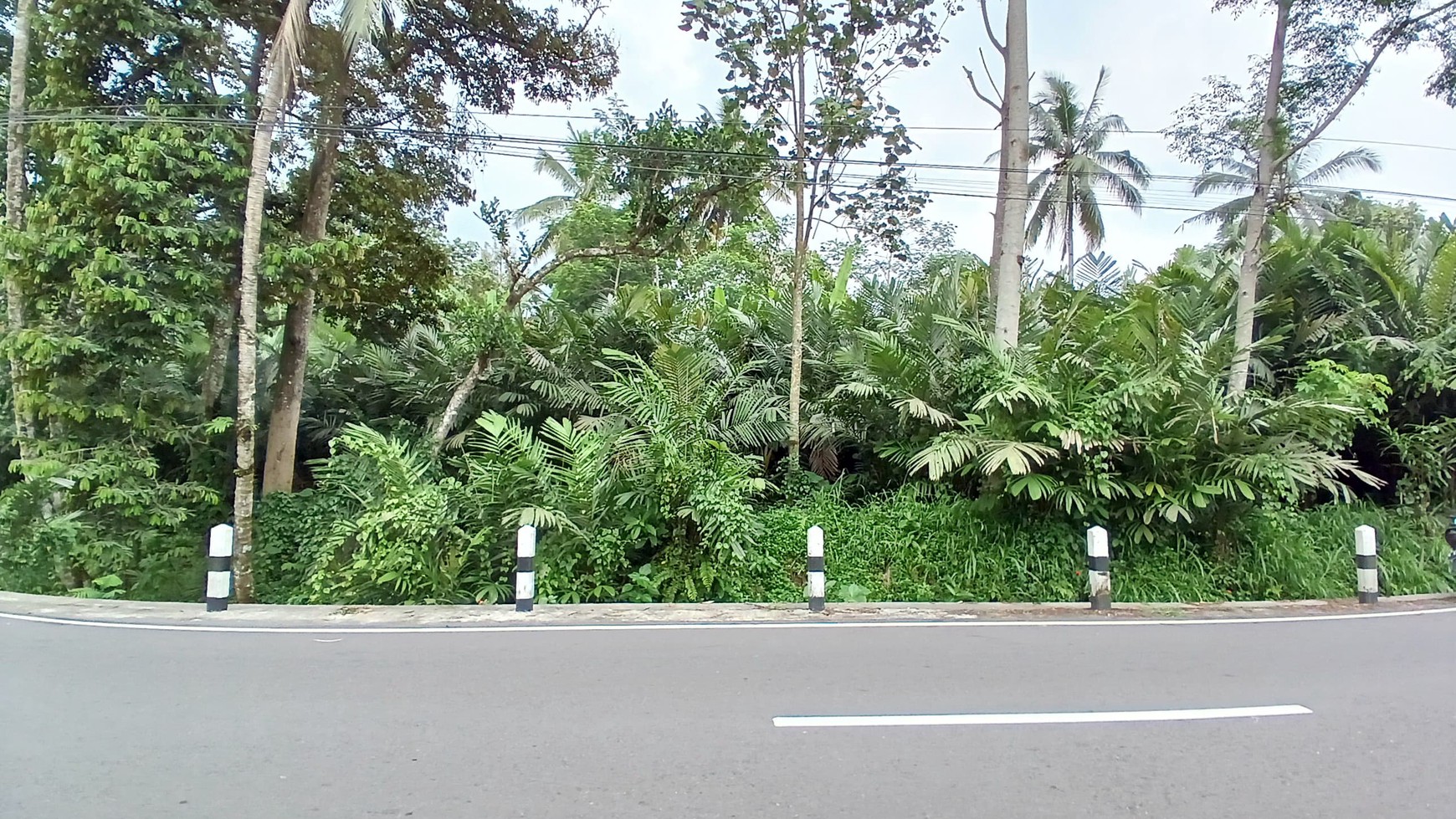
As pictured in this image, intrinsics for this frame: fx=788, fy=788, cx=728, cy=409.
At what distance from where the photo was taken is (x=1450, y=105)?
1083 centimetres

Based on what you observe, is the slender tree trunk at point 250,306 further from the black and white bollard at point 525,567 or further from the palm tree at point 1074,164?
the palm tree at point 1074,164

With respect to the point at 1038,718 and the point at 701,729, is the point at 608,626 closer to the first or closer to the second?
the point at 701,729

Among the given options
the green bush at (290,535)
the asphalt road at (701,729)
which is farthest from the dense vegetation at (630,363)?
the asphalt road at (701,729)

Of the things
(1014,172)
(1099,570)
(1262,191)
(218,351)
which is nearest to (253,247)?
(218,351)

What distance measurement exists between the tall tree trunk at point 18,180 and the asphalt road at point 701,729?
5.62 m

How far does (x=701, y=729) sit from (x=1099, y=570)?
18.0 feet

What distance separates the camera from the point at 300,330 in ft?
40.2

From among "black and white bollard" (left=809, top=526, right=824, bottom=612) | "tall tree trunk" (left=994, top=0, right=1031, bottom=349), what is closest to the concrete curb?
"black and white bollard" (left=809, top=526, right=824, bottom=612)

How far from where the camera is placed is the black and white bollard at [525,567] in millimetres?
7625

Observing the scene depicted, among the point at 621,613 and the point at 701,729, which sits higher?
the point at 701,729

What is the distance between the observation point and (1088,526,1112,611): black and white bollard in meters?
8.01

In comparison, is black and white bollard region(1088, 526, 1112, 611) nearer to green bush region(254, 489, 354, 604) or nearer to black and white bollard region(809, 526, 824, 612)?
black and white bollard region(809, 526, 824, 612)

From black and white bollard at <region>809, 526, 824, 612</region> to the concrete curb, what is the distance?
0.13 meters

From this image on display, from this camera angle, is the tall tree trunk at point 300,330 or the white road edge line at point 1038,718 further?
the tall tree trunk at point 300,330
